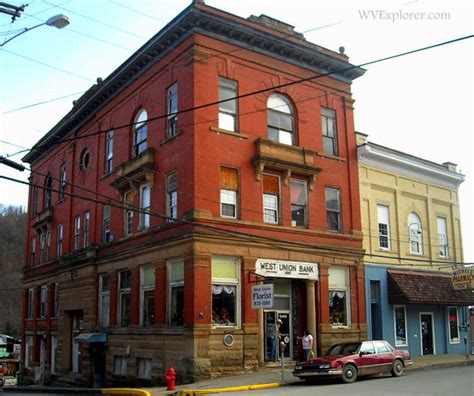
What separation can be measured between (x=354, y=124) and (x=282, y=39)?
6321 millimetres

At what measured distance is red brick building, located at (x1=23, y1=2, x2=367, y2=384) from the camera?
922 inches

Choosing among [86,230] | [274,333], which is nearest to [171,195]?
[274,333]

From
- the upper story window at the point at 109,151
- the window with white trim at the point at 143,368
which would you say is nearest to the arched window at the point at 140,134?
the upper story window at the point at 109,151

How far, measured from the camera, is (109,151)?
1254 inches

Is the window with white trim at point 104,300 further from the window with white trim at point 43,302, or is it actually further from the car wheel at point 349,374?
the car wheel at point 349,374

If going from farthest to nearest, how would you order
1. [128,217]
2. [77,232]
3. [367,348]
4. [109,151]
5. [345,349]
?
1. [77,232]
2. [109,151]
3. [128,217]
4. [345,349]
5. [367,348]

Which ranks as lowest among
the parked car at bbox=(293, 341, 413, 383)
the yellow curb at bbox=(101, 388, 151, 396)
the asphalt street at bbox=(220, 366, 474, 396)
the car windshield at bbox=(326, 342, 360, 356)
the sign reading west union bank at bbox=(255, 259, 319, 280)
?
the yellow curb at bbox=(101, 388, 151, 396)

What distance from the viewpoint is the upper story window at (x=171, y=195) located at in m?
24.8

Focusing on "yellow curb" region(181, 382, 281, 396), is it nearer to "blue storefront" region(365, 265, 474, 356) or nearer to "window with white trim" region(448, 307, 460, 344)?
"blue storefront" region(365, 265, 474, 356)

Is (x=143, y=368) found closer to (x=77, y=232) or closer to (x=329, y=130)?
(x=77, y=232)

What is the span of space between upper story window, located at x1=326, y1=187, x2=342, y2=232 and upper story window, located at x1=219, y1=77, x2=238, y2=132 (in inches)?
242

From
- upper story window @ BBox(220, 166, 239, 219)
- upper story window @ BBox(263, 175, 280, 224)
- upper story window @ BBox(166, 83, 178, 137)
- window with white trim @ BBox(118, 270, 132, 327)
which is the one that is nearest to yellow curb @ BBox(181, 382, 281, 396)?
upper story window @ BBox(220, 166, 239, 219)

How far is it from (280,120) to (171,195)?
20.6 ft

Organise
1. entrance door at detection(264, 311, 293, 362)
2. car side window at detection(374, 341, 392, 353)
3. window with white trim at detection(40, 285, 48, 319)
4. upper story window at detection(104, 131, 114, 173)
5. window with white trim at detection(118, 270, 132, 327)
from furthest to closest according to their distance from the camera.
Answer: window with white trim at detection(40, 285, 48, 319)
upper story window at detection(104, 131, 114, 173)
window with white trim at detection(118, 270, 132, 327)
entrance door at detection(264, 311, 293, 362)
car side window at detection(374, 341, 392, 353)
